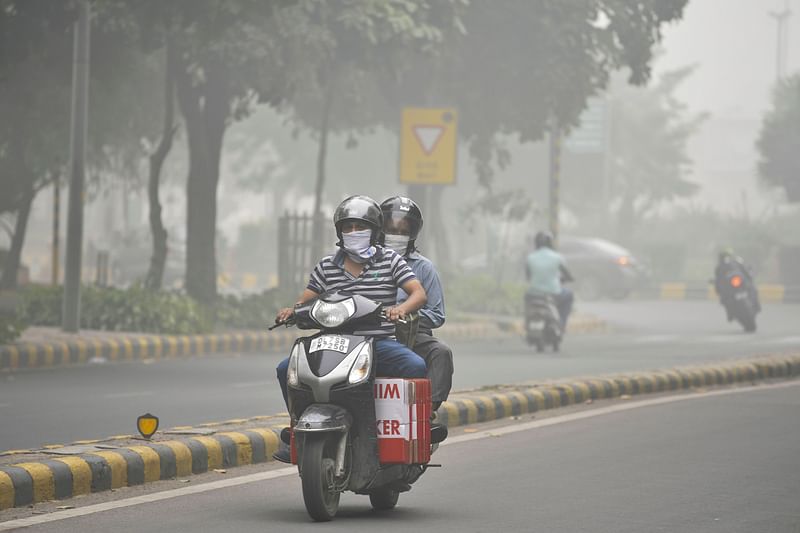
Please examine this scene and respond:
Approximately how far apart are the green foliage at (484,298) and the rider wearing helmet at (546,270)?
764 centimetres

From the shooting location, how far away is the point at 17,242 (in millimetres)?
27703

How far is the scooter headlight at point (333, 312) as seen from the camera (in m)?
7.61

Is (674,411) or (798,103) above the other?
(798,103)

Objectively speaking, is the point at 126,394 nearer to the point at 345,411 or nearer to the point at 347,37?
the point at 345,411

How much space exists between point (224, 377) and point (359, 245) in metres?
8.97

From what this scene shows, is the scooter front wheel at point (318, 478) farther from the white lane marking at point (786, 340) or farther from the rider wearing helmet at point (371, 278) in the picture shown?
the white lane marking at point (786, 340)

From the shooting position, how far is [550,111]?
3050 centimetres

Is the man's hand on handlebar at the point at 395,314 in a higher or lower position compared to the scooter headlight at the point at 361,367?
higher

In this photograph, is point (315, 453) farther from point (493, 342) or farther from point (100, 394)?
point (493, 342)

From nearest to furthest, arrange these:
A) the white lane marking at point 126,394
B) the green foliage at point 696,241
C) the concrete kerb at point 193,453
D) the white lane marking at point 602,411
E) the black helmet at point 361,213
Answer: the black helmet at point 361,213 < the concrete kerb at point 193,453 < the white lane marking at point 602,411 < the white lane marking at point 126,394 < the green foliage at point 696,241

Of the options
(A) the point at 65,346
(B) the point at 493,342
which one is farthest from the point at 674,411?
(B) the point at 493,342

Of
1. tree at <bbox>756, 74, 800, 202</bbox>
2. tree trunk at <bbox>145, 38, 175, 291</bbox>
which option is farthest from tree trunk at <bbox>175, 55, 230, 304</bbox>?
tree at <bbox>756, 74, 800, 202</bbox>

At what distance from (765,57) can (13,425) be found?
185m

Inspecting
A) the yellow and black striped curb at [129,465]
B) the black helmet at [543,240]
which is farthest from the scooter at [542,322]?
the yellow and black striped curb at [129,465]
